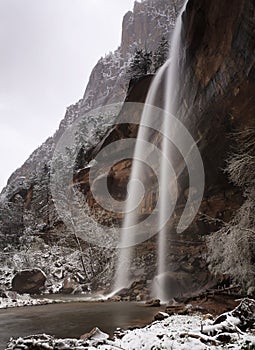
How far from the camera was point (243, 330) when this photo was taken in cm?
675

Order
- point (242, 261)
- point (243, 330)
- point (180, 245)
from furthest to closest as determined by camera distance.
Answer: point (180, 245) < point (242, 261) < point (243, 330)

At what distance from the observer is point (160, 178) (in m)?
24.7

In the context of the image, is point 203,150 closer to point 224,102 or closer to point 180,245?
point 224,102

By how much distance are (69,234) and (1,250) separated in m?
7.46

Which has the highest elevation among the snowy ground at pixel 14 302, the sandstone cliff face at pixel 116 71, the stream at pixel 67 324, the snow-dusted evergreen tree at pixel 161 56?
the sandstone cliff face at pixel 116 71

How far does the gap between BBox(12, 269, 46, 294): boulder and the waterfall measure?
6074mm

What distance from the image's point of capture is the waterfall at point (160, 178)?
73.0 ft

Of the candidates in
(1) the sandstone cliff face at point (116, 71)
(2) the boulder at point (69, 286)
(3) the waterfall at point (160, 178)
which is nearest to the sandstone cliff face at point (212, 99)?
(3) the waterfall at point (160, 178)

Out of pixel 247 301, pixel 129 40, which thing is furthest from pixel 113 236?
pixel 129 40

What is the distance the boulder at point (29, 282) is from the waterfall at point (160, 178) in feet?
19.9

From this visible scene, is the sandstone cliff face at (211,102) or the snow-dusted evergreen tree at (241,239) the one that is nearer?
the snow-dusted evergreen tree at (241,239)

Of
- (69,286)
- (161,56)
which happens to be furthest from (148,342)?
(161,56)

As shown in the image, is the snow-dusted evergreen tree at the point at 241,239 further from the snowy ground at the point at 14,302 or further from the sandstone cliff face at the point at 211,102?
the snowy ground at the point at 14,302

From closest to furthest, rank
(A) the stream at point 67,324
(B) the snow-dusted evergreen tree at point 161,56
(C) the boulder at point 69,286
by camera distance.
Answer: (A) the stream at point 67,324 < (C) the boulder at point 69,286 < (B) the snow-dusted evergreen tree at point 161,56
